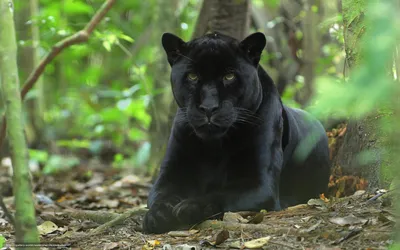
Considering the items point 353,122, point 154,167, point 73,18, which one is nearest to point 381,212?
point 353,122

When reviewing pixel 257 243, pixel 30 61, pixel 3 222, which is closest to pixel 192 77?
pixel 257 243

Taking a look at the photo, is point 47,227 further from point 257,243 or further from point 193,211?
point 257,243

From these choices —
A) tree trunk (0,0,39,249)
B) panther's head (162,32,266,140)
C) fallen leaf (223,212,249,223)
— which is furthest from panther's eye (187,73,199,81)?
tree trunk (0,0,39,249)

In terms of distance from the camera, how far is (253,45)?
11.3 ft

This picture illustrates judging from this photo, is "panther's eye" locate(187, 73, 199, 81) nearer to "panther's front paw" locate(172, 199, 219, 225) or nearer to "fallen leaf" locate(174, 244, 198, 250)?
"panther's front paw" locate(172, 199, 219, 225)

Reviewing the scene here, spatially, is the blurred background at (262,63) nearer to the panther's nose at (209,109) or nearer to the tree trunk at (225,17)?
the tree trunk at (225,17)

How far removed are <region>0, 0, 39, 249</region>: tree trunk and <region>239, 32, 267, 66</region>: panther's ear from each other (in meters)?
1.64

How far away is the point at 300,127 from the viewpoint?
4.10 m

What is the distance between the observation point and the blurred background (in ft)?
5.13

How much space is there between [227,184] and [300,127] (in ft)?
2.99

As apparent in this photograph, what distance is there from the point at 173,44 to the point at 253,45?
0.49 meters

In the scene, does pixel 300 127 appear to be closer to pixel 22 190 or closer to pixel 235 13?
pixel 235 13

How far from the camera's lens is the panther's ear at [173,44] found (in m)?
3.46

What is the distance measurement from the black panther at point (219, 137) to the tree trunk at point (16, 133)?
1118 mm
